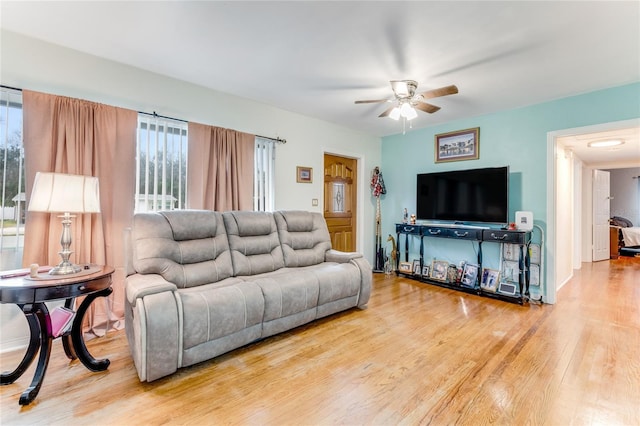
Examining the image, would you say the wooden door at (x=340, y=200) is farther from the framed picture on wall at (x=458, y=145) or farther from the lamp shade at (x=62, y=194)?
the lamp shade at (x=62, y=194)

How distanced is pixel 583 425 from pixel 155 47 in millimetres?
3940

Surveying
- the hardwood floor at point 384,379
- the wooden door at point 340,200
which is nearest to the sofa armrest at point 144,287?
the hardwood floor at point 384,379

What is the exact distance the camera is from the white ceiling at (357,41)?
1954mm

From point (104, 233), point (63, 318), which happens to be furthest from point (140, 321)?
point (104, 233)

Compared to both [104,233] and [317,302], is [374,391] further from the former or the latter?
[104,233]

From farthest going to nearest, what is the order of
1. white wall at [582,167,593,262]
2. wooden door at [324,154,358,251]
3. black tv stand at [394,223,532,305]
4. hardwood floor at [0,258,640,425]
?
white wall at [582,167,593,262]
wooden door at [324,154,358,251]
black tv stand at [394,223,532,305]
hardwood floor at [0,258,640,425]

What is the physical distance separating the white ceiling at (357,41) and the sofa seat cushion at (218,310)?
2.01m

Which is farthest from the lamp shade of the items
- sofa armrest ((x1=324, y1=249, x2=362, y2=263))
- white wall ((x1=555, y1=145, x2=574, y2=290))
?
white wall ((x1=555, y1=145, x2=574, y2=290))

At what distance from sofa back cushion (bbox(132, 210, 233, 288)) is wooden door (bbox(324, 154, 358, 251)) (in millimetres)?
2305

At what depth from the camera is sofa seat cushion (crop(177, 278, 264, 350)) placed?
2010mm

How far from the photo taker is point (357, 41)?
7.54 feet

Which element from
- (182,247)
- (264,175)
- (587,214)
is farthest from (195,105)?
(587,214)

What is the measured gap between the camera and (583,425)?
1.56m

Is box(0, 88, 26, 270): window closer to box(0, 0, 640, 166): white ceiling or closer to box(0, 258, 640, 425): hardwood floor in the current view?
box(0, 0, 640, 166): white ceiling
